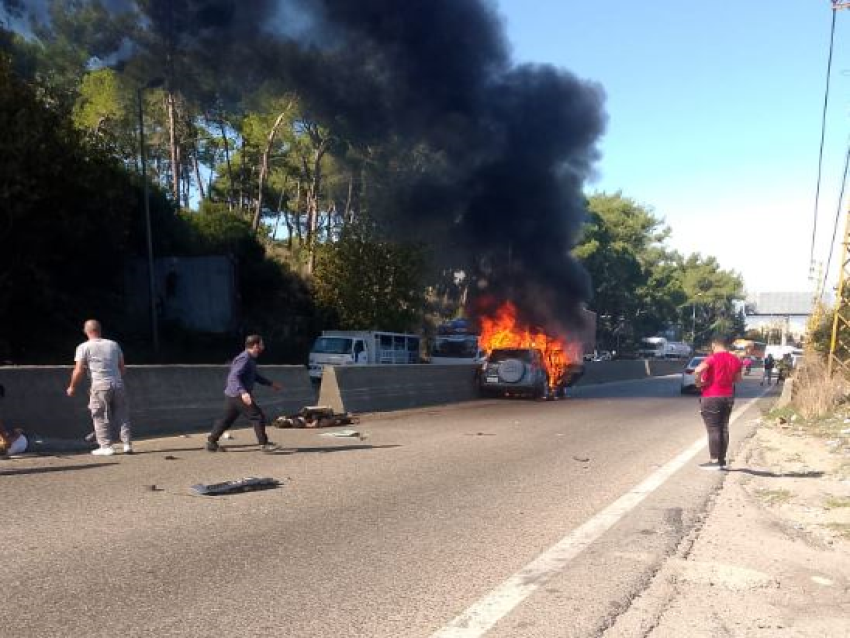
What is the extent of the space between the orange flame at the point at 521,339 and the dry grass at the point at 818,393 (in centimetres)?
700

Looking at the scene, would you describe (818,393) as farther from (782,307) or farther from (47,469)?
(782,307)

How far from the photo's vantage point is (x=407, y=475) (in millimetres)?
8672

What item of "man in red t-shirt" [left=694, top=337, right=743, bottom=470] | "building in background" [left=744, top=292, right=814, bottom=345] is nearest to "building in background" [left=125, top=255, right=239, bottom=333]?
"man in red t-shirt" [left=694, top=337, right=743, bottom=470]

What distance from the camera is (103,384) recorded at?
357 inches

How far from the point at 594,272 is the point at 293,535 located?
59119mm

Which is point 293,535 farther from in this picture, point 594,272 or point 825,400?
point 594,272

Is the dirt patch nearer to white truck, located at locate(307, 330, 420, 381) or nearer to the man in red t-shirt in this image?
the man in red t-shirt

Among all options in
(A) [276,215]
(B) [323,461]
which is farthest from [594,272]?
(B) [323,461]

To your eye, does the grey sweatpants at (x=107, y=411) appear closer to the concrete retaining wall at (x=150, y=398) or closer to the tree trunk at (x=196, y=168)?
the concrete retaining wall at (x=150, y=398)

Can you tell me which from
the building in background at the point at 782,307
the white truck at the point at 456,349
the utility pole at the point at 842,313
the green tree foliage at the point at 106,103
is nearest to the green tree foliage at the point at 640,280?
the building in background at the point at 782,307

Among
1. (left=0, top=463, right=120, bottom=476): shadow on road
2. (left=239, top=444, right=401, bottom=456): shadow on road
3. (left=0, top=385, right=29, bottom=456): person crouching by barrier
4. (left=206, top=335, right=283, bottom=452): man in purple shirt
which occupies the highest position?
(left=206, top=335, right=283, bottom=452): man in purple shirt

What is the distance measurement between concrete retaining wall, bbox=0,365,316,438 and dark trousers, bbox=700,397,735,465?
24.4 ft

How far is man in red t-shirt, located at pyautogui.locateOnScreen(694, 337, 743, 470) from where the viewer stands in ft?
29.2

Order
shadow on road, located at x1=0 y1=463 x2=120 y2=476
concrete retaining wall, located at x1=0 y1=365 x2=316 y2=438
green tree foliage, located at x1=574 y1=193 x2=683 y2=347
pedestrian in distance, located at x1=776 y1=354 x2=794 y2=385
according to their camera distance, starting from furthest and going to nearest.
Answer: green tree foliage, located at x1=574 y1=193 x2=683 y2=347
pedestrian in distance, located at x1=776 y1=354 x2=794 y2=385
concrete retaining wall, located at x1=0 y1=365 x2=316 y2=438
shadow on road, located at x1=0 y1=463 x2=120 y2=476
